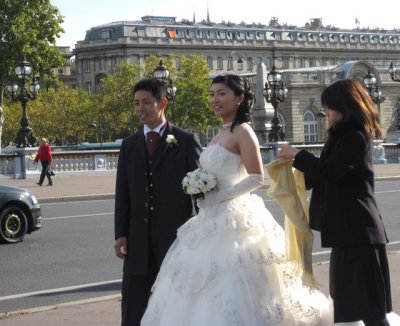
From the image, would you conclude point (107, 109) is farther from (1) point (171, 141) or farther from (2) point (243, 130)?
(2) point (243, 130)

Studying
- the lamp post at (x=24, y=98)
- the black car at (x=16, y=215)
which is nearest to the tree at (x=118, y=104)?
the lamp post at (x=24, y=98)

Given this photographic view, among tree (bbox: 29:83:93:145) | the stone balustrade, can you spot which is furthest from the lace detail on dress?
tree (bbox: 29:83:93:145)

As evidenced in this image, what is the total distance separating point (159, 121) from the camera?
6.80 meters

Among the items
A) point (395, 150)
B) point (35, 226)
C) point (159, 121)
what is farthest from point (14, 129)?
point (159, 121)

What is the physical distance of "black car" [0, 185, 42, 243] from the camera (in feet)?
49.5

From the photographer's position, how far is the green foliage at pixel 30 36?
5991 cm

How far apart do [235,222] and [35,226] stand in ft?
31.1

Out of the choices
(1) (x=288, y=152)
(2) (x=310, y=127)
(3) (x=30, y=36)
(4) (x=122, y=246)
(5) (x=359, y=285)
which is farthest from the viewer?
(2) (x=310, y=127)

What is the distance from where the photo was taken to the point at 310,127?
99.6 m

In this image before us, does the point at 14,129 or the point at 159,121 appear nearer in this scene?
the point at 159,121

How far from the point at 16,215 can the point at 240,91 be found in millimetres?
9346

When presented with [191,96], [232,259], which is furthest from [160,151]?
[191,96]

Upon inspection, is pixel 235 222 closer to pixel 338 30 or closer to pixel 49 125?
pixel 49 125

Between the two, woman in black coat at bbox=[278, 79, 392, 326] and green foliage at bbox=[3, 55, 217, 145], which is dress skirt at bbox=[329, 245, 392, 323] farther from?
green foliage at bbox=[3, 55, 217, 145]
